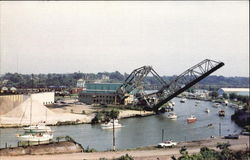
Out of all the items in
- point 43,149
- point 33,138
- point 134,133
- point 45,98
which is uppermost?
point 45,98

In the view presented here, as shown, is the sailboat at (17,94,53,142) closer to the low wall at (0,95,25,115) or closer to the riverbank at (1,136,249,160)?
the riverbank at (1,136,249,160)

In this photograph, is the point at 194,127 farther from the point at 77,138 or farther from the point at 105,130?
the point at 77,138

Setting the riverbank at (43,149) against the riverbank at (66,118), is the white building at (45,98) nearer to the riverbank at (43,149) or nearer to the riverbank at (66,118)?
the riverbank at (66,118)

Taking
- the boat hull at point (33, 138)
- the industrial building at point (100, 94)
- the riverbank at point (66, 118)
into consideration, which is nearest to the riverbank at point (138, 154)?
the boat hull at point (33, 138)

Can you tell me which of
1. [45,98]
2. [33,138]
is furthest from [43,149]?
[45,98]

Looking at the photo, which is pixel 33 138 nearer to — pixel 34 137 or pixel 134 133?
pixel 34 137
